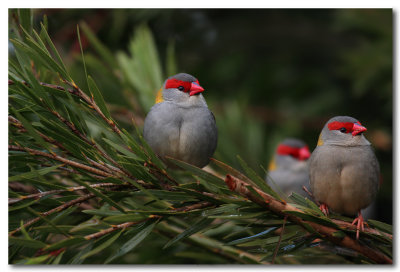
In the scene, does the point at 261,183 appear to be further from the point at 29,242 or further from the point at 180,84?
the point at 29,242

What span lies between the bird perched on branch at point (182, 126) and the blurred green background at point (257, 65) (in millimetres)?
502

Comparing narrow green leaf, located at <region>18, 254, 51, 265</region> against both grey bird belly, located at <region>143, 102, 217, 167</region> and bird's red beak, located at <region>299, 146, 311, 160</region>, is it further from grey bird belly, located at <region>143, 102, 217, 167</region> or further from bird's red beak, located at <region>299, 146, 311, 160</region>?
bird's red beak, located at <region>299, 146, 311, 160</region>

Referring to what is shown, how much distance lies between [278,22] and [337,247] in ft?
6.37

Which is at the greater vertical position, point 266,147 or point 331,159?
point 331,159

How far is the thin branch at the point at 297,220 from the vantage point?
99 centimetres

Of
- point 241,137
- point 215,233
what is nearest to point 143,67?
point 241,137

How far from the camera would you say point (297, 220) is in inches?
42.7

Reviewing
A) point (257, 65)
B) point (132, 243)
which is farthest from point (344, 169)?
point (257, 65)

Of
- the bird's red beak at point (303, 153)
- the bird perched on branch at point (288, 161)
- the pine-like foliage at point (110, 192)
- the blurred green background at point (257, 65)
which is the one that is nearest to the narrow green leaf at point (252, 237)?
the pine-like foliage at point (110, 192)

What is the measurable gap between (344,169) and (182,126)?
1.44 feet

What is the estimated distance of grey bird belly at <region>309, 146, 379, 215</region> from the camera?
124 centimetres

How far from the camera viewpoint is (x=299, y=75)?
10.1 ft

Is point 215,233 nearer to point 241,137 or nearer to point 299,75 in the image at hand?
point 241,137

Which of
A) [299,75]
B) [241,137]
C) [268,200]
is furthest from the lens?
[299,75]
